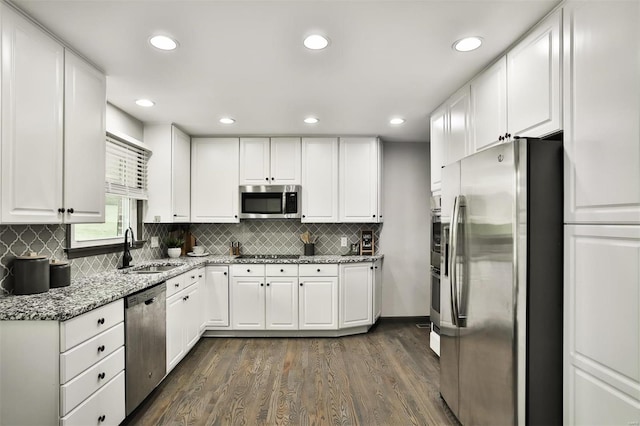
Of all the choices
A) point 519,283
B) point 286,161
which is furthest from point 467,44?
point 286,161

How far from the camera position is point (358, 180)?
4.50 metres

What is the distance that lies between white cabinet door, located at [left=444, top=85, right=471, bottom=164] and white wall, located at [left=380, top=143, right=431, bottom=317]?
5.93 ft

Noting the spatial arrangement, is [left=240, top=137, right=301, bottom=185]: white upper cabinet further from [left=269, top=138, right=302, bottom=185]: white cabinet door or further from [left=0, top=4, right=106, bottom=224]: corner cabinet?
[left=0, top=4, right=106, bottom=224]: corner cabinet

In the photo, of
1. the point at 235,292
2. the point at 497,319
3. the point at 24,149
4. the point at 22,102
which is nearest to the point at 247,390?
the point at 235,292

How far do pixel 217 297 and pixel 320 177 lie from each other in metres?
1.91

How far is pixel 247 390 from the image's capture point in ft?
9.56

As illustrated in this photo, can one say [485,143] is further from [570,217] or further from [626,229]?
[626,229]

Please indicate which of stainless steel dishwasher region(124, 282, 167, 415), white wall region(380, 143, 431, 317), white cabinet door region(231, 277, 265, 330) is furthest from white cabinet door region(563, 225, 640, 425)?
white wall region(380, 143, 431, 317)

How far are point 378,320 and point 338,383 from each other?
1906 millimetres

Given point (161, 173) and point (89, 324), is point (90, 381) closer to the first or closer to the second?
point (89, 324)

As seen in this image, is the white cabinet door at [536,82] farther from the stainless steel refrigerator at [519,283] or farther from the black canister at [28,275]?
the black canister at [28,275]

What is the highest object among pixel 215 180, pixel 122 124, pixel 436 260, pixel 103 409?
pixel 122 124

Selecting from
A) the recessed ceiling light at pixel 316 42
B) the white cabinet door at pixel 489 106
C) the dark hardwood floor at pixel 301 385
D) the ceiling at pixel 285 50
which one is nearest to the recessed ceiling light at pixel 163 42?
the ceiling at pixel 285 50

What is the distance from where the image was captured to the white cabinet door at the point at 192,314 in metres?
3.54
